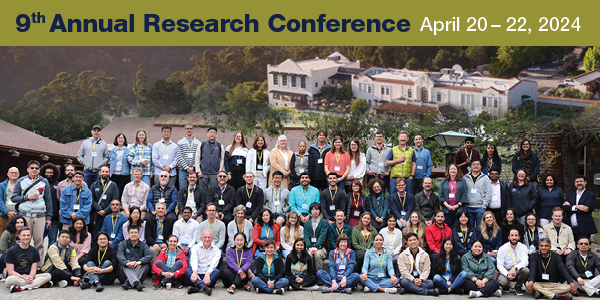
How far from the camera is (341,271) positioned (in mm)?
8516

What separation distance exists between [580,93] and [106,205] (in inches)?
866

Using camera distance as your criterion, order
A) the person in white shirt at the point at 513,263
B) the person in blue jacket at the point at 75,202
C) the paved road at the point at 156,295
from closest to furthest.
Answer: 1. the paved road at the point at 156,295
2. the person in white shirt at the point at 513,263
3. the person in blue jacket at the point at 75,202

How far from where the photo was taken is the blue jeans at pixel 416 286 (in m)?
8.34

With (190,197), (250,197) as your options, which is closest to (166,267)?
(190,197)

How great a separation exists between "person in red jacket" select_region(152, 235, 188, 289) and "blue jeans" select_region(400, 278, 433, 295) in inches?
122

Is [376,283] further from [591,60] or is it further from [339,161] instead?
[591,60]

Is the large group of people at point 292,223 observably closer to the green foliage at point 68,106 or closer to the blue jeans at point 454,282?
the blue jeans at point 454,282

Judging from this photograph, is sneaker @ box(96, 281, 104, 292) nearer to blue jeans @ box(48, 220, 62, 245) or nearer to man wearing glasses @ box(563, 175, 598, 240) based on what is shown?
blue jeans @ box(48, 220, 62, 245)

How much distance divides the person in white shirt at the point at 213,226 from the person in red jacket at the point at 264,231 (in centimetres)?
48

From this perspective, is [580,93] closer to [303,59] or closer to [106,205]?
[303,59]

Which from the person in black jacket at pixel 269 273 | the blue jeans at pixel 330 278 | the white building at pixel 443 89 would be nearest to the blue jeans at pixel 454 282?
the blue jeans at pixel 330 278

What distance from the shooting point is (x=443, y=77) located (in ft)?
95.0

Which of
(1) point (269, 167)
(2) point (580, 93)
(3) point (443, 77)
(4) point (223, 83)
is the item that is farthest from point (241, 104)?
(1) point (269, 167)

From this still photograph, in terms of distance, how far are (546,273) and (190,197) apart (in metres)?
5.41
